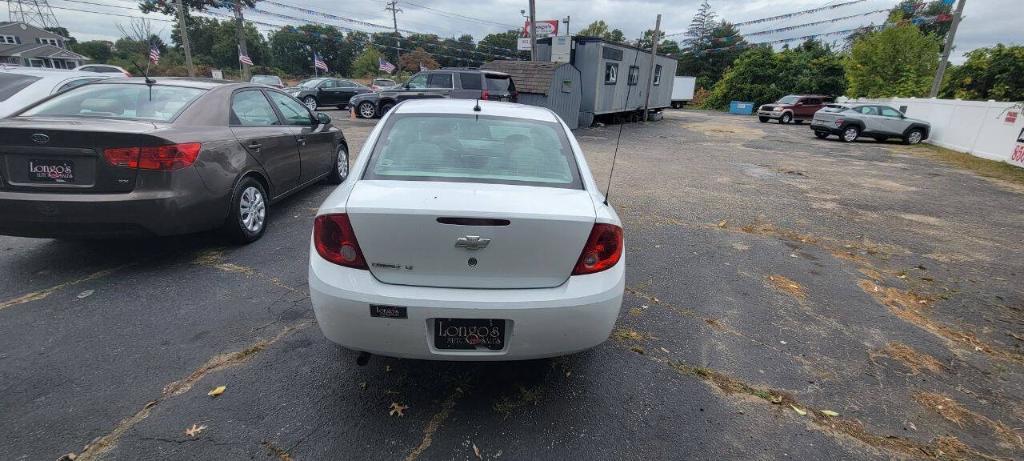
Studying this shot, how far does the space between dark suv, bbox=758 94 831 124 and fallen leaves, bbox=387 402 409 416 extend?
95.4ft

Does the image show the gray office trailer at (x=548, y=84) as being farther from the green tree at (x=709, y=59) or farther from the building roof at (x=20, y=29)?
the building roof at (x=20, y=29)

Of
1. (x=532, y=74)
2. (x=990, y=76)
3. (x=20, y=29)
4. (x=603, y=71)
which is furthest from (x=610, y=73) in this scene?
(x=20, y=29)

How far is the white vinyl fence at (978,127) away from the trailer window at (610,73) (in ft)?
37.6

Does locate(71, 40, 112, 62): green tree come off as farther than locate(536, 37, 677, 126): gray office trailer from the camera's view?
Yes

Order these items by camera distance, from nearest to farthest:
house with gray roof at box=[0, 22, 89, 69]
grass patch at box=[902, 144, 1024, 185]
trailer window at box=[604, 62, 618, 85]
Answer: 1. grass patch at box=[902, 144, 1024, 185]
2. trailer window at box=[604, 62, 618, 85]
3. house with gray roof at box=[0, 22, 89, 69]

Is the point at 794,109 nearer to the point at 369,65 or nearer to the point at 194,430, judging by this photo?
the point at 194,430

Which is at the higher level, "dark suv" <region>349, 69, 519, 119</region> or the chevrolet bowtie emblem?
"dark suv" <region>349, 69, 519, 119</region>

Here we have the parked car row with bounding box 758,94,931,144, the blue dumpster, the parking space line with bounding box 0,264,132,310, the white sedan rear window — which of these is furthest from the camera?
the blue dumpster

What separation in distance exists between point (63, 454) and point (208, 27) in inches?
3399

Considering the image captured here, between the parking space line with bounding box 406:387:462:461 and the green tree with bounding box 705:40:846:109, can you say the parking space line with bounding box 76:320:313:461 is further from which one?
the green tree with bounding box 705:40:846:109

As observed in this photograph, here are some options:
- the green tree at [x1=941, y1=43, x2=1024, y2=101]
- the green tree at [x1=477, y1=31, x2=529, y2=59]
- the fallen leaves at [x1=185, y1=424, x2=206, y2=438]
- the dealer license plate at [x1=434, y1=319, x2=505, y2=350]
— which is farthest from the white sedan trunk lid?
the green tree at [x1=477, y1=31, x2=529, y2=59]

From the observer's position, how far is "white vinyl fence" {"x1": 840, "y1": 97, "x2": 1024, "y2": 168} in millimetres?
12555

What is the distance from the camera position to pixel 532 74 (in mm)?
15492

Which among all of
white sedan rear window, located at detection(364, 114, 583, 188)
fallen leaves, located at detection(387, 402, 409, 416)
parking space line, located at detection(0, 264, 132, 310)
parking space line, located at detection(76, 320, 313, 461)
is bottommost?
fallen leaves, located at detection(387, 402, 409, 416)
